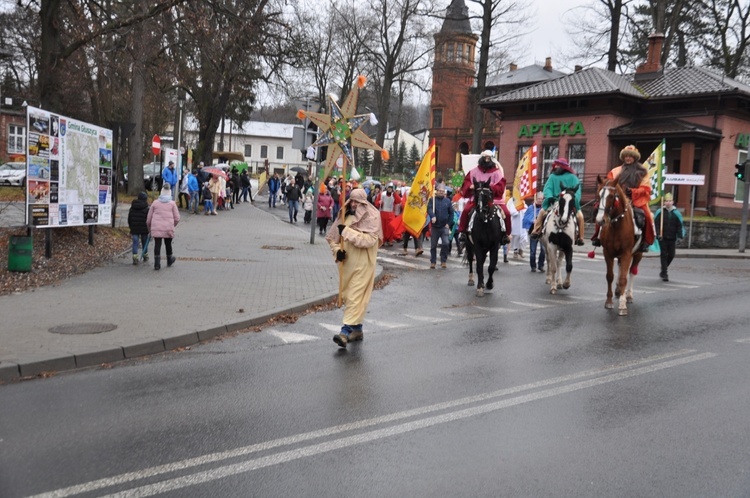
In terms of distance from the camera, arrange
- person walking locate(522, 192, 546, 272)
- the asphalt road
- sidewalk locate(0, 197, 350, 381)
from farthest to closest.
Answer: person walking locate(522, 192, 546, 272) → sidewalk locate(0, 197, 350, 381) → the asphalt road

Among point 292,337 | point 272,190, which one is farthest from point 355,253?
point 272,190

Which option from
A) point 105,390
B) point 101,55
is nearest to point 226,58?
point 101,55

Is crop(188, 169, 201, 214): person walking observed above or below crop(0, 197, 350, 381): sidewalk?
above

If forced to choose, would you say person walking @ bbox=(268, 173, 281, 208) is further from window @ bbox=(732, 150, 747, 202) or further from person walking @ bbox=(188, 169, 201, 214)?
window @ bbox=(732, 150, 747, 202)

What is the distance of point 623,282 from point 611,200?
134 centimetres

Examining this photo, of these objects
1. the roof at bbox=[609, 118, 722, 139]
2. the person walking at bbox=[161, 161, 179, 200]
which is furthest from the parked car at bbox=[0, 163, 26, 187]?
the roof at bbox=[609, 118, 722, 139]

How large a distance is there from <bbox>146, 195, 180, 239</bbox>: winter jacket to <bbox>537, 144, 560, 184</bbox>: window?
28.2 m

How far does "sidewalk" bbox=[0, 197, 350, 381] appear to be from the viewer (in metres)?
7.84

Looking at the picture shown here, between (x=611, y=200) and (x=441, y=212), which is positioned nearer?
(x=611, y=200)

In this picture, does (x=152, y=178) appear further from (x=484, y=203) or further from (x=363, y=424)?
(x=363, y=424)

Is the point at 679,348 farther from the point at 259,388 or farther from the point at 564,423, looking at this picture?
the point at 259,388

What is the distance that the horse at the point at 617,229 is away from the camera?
11430 millimetres

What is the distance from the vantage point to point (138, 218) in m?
14.8

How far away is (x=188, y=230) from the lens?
22969mm
